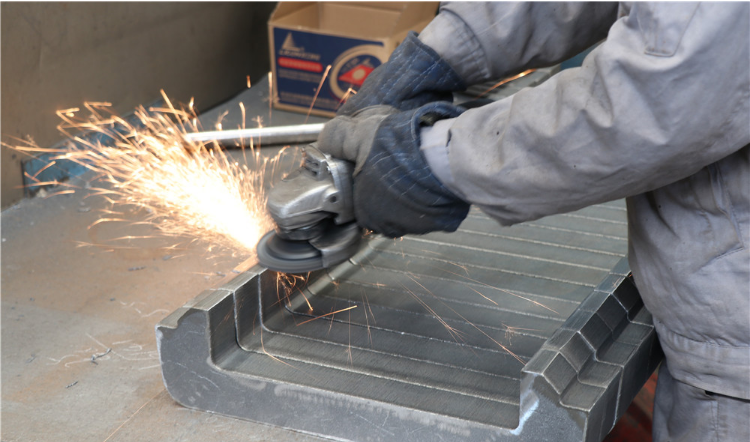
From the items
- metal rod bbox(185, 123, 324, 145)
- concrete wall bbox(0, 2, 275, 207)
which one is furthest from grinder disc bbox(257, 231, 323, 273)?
concrete wall bbox(0, 2, 275, 207)

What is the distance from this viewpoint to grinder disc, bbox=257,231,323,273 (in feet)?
5.08

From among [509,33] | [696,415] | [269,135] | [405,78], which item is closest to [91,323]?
[405,78]

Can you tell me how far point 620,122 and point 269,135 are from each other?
7.81 ft

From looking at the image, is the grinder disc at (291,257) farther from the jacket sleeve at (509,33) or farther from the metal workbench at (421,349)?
the jacket sleeve at (509,33)

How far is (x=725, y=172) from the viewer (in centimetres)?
121

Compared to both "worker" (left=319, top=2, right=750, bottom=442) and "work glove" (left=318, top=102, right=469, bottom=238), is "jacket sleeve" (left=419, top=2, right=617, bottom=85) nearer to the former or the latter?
"worker" (left=319, top=2, right=750, bottom=442)

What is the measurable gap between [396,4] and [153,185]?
1.73 metres

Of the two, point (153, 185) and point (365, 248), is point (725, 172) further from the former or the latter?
point (153, 185)

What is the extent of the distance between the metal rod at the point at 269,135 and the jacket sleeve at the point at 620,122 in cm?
196

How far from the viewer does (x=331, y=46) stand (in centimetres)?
362

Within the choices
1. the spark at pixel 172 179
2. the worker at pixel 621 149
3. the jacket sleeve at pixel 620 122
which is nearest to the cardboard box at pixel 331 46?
the spark at pixel 172 179

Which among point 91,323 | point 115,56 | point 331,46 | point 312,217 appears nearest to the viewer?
point 312,217

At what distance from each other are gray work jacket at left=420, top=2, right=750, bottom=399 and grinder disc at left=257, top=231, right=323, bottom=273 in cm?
40

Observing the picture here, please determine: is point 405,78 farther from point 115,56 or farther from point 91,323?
point 115,56
